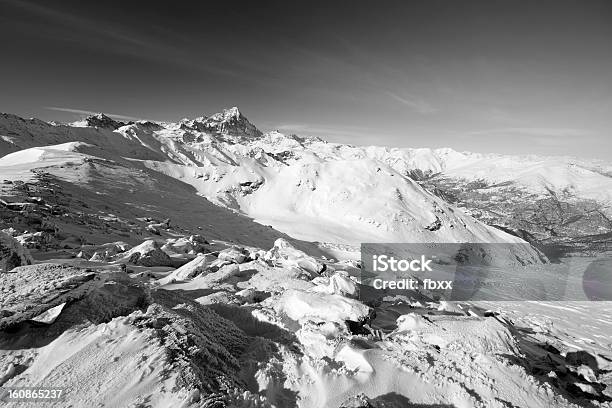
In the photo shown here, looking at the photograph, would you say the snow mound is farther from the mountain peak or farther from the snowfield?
the mountain peak

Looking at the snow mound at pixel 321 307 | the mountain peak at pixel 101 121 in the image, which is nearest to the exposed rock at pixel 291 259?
the snow mound at pixel 321 307

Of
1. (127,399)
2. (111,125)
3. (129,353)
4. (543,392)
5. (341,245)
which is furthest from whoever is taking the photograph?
(111,125)

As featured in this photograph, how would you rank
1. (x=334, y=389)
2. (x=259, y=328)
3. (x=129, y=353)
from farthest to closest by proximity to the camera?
(x=259, y=328)
(x=334, y=389)
(x=129, y=353)

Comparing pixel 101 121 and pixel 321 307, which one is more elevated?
pixel 101 121

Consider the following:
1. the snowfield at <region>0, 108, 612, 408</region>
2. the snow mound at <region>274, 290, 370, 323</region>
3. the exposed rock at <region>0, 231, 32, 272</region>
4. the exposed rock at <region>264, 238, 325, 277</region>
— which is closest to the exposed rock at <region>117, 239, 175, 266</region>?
the snowfield at <region>0, 108, 612, 408</region>

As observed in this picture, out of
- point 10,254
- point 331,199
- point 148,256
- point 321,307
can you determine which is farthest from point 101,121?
point 321,307

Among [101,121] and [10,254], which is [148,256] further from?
[101,121]

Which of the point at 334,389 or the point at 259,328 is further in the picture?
the point at 259,328

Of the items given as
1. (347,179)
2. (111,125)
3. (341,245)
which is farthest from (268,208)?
(111,125)

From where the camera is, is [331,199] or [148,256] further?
[331,199]

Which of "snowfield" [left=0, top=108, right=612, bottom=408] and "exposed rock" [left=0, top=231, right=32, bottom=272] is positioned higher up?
"exposed rock" [left=0, top=231, right=32, bottom=272]

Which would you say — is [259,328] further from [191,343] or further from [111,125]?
[111,125]
